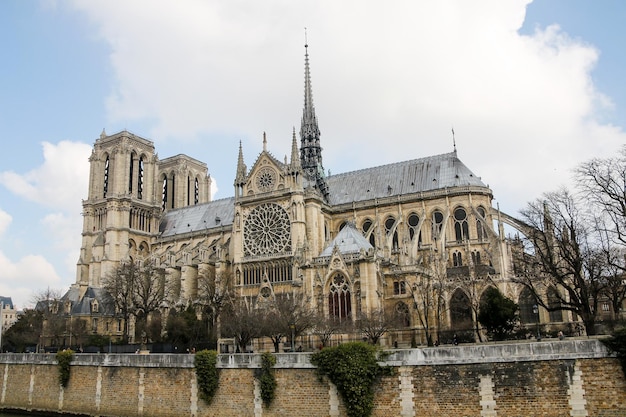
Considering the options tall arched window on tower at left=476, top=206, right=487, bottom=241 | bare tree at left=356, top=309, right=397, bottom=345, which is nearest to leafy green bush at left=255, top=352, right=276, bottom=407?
bare tree at left=356, top=309, right=397, bottom=345

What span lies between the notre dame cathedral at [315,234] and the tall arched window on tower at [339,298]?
4.1 inches

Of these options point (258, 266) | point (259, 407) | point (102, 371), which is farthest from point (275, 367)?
point (258, 266)

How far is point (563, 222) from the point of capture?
32.8m

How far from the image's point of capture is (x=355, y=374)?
75.8 ft

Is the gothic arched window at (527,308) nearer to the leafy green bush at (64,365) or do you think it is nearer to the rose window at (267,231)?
the rose window at (267,231)

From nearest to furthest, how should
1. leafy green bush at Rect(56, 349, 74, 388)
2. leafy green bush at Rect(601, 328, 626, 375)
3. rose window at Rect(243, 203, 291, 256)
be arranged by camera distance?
leafy green bush at Rect(601, 328, 626, 375)
leafy green bush at Rect(56, 349, 74, 388)
rose window at Rect(243, 203, 291, 256)

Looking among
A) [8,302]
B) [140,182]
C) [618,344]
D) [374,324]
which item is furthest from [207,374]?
[8,302]

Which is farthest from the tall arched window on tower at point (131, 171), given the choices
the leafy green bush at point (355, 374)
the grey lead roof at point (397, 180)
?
the leafy green bush at point (355, 374)

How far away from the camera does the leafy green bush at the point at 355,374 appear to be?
901 inches

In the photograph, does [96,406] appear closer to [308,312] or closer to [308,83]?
[308,312]

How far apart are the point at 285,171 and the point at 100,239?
95.7 ft

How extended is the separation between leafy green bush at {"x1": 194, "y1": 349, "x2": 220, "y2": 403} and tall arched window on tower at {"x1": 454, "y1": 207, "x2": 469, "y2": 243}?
32501 mm

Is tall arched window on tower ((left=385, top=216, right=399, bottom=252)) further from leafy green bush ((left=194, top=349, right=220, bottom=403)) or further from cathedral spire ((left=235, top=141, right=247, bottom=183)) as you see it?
leafy green bush ((left=194, top=349, right=220, bottom=403))

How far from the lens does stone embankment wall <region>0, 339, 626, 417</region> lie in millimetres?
19938
